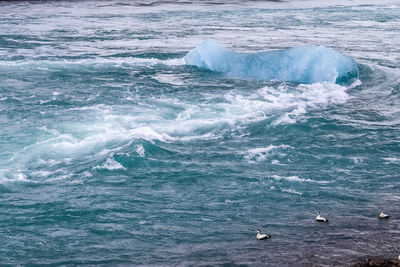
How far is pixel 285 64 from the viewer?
30672 millimetres

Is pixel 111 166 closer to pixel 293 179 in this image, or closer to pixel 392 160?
pixel 293 179

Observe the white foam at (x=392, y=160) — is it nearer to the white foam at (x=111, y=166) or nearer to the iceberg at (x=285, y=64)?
the white foam at (x=111, y=166)

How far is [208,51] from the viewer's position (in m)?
33.4

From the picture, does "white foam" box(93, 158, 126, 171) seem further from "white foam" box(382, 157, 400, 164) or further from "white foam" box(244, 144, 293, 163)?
"white foam" box(382, 157, 400, 164)

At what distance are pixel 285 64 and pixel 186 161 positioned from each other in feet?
42.6

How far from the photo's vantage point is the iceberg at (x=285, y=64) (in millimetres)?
29266

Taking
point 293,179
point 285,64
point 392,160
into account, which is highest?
point 285,64

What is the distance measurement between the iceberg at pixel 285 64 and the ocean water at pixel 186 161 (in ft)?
2.03

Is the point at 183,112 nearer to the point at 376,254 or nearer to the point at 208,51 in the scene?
the point at 208,51

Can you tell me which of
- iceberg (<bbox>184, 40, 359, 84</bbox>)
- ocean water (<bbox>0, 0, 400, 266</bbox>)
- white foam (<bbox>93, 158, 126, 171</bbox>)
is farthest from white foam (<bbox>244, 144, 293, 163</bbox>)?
iceberg (<bbox>184, 40, 359, 84</bbox>)

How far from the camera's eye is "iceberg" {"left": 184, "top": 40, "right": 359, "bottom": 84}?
2927 cm

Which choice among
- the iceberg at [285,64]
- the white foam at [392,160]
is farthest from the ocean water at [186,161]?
the iceberg at [285,64]

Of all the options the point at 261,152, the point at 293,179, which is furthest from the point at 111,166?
the point at 293,179

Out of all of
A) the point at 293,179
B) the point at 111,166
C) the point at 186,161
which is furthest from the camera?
the point at 186,161
